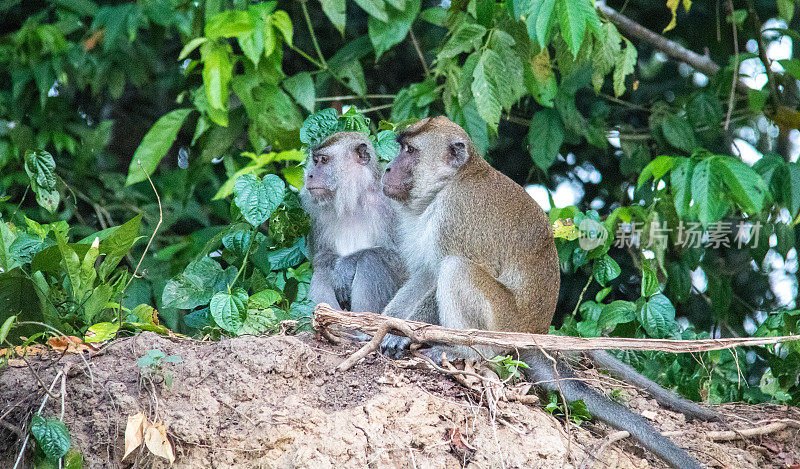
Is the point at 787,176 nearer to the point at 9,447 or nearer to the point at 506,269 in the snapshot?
the point at 506,269

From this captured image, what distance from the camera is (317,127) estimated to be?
469cm

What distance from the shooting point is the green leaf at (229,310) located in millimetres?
3809

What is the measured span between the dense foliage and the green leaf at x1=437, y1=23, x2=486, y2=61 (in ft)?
0.04

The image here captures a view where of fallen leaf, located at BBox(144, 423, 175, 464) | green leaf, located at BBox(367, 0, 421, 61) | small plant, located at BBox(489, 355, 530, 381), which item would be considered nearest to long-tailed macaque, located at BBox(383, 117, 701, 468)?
small plant, located at BBox(489, 355, 530, 381)

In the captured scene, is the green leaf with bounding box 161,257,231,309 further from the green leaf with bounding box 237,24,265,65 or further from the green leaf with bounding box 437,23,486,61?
the green leaf with bounding box 437,23,486,61

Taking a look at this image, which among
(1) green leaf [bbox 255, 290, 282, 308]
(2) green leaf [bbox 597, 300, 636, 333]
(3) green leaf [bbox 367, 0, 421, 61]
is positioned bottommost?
(1) green leaf [bbox 255, 290, 282, 308]

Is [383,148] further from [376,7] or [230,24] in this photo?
[230,24]

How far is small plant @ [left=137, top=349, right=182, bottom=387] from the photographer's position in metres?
3.14

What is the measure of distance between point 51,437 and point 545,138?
13.1 feet

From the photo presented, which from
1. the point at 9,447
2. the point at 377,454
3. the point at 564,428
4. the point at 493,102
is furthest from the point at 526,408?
the point at 9,447

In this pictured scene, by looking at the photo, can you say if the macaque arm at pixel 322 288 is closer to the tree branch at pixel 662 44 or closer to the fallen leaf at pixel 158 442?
the fallen leaf at pixel 158 442

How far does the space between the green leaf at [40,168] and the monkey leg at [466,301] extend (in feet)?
6.88

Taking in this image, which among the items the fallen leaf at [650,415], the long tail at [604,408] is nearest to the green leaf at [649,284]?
the fallen leaf at [650,415]

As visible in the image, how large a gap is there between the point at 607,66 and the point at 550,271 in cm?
134
